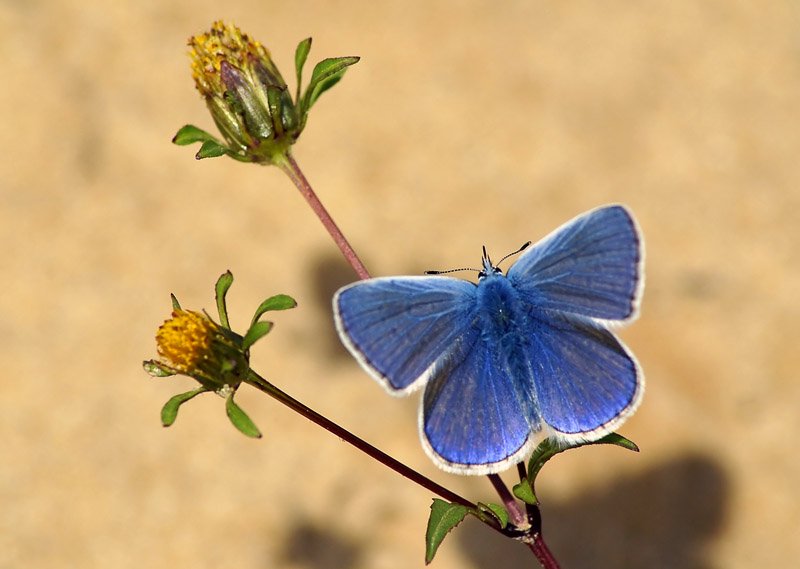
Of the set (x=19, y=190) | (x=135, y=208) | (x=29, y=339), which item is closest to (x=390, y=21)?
(x=135, y=208)

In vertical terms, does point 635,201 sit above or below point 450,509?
above

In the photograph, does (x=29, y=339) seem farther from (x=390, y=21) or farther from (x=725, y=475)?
(x=725, y=475)

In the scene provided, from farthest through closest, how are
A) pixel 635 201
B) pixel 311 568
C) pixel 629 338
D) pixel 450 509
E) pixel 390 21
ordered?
pixel 390 21, pixel 635 201, pixel 629 338, pixel 311 568, pixel 450 509

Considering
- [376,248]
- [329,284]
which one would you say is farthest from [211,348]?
[376,248]

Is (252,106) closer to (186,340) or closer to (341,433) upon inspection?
(186,340)

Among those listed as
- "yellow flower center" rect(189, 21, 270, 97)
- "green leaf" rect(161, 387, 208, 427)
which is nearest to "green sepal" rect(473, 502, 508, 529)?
"green leaf" rect(161, 387, 208, 427)
